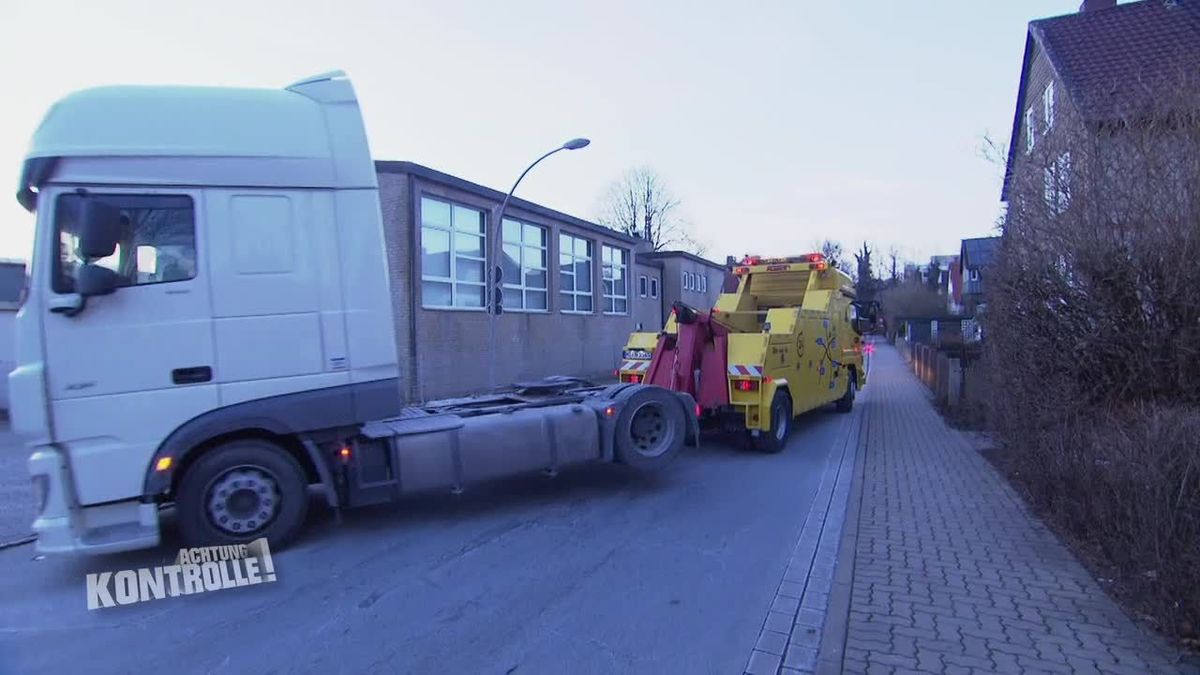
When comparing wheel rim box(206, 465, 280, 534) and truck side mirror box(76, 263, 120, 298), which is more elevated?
truck side mirror box(76, 263, 120, 298)

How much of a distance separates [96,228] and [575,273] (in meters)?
20.5

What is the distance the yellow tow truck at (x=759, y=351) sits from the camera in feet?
30.4

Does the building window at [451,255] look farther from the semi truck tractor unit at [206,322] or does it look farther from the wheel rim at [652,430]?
the semi truck tractor unit at [206,322]

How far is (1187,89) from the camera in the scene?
18.2 feet

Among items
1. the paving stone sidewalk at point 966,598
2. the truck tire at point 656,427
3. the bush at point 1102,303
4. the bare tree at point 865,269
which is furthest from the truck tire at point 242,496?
the bare tree at point 865,269

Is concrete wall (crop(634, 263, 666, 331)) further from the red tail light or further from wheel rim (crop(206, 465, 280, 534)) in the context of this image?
wheel rim (crop(206, 465, 280, 534))

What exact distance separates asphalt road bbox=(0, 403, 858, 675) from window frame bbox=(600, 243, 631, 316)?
19990 mm

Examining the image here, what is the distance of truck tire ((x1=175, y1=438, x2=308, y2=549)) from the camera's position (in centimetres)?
496

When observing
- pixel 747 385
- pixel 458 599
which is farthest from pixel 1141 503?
pixel 747 385

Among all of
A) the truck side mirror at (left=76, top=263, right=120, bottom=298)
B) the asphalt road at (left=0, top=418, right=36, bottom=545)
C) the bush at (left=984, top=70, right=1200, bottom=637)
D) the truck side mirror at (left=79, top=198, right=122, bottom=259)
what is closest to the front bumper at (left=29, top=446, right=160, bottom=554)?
the truck side mirror at (left=76, top=263, right=120, bottom=298)

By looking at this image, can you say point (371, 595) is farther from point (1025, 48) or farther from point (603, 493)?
point (1025, 48)

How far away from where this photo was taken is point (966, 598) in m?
4.37

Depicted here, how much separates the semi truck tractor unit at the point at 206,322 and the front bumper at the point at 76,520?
0.4 inches

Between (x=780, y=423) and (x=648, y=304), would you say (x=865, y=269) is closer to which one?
(x=648, y=304)
